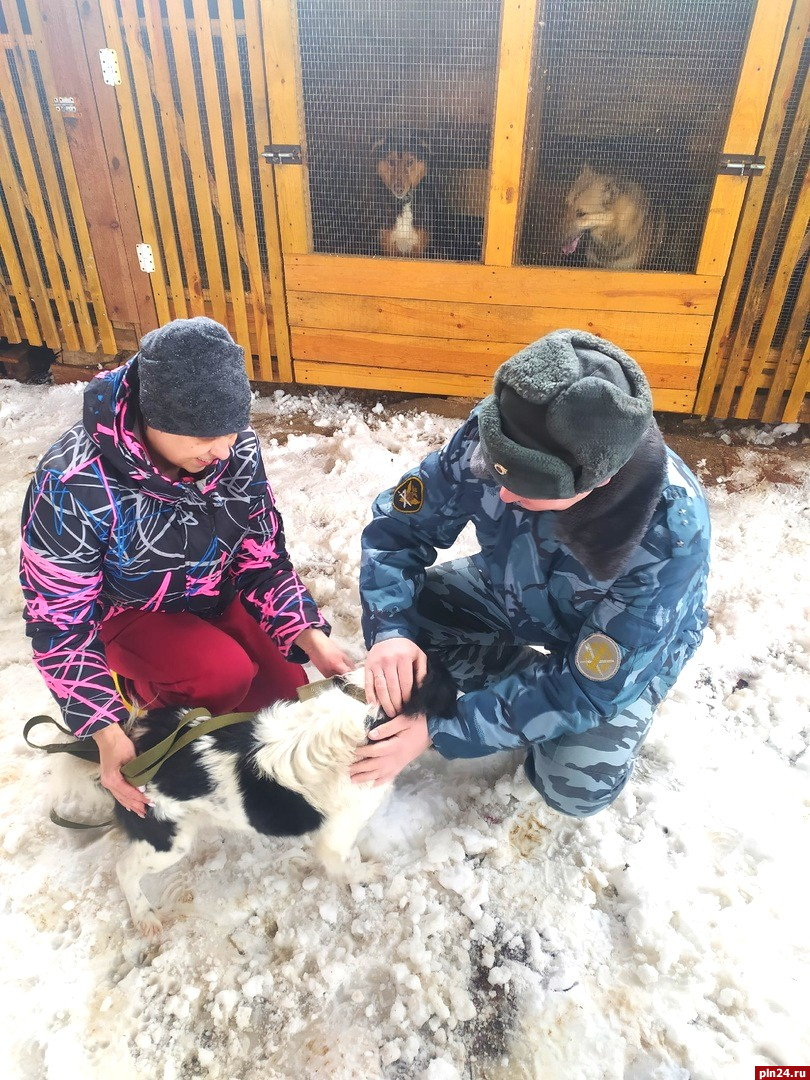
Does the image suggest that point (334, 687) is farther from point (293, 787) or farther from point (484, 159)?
point (484, 159)

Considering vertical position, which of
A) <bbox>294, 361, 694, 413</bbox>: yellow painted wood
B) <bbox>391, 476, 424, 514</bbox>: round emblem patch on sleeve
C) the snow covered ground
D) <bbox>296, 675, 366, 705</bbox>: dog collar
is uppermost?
<bbox>391, 476, 424, 514</bbox>: round emblem patch on sleeve

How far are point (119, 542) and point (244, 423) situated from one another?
521 millimetres

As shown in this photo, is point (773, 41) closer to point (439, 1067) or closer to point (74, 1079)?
point (439, 1067)

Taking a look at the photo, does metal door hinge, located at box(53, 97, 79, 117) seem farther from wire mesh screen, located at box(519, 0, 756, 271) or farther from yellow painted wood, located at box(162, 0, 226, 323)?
wire mesh screen, located at box(519, 0, 756, 271)

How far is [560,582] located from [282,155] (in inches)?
129

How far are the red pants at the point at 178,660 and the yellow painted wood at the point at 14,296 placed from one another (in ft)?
12.0

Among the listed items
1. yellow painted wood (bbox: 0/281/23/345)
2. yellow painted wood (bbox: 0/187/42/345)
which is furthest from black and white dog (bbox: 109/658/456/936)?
yellow painted wood (bbox: 0/281/23/345)

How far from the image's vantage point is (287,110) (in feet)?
12.2

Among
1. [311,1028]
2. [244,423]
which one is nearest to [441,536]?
[244,423]

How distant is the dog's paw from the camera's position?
187cm

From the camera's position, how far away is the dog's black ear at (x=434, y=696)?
1.64 m

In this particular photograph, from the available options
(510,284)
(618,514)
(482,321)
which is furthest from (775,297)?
(618,514)

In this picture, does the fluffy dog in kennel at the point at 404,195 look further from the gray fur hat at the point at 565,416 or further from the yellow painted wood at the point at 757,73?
the gray fur hat at the point at 565,416

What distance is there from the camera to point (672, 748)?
2334 millimetres
